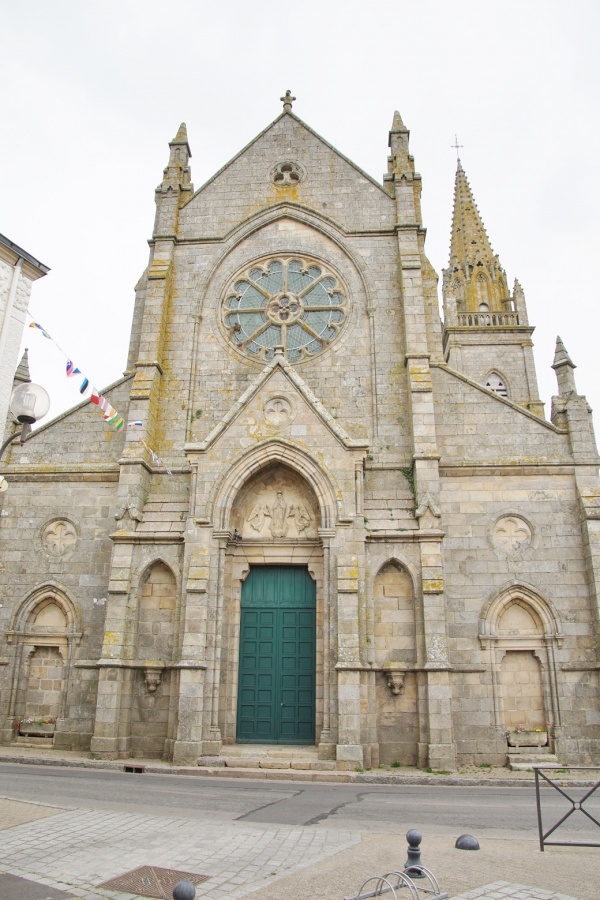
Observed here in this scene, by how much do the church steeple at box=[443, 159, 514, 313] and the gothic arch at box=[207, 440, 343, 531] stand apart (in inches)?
1017

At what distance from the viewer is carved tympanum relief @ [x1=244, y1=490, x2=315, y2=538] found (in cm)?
1600

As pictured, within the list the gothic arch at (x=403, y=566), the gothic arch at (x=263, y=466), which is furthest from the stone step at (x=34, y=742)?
the gothic arch at (x=403, y=566)

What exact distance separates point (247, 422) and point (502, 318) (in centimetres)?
2628

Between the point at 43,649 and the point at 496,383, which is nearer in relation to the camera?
the point at 43,649

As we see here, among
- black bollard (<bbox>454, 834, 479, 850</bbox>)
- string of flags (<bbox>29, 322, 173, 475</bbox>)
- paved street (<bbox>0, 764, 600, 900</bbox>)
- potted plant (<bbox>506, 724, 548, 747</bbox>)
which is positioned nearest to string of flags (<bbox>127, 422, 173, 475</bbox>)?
string of flags (<bbox>29, 322, 173, 475</bbox>)

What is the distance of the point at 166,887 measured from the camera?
19.1ft

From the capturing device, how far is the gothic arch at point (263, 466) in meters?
15.1

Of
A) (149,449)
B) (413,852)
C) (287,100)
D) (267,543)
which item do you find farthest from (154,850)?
(287,100)

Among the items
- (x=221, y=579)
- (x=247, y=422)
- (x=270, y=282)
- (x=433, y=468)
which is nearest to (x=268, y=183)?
(x=270, y=282)

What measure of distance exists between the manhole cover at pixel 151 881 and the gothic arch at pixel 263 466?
9.16m

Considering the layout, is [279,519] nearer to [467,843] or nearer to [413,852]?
[467,843]

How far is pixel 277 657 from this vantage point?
15336 mm

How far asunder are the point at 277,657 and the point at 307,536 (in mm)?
2852

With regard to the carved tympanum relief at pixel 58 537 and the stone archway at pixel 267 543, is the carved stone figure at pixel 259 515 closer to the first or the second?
the stone archway at pixel 267 543
